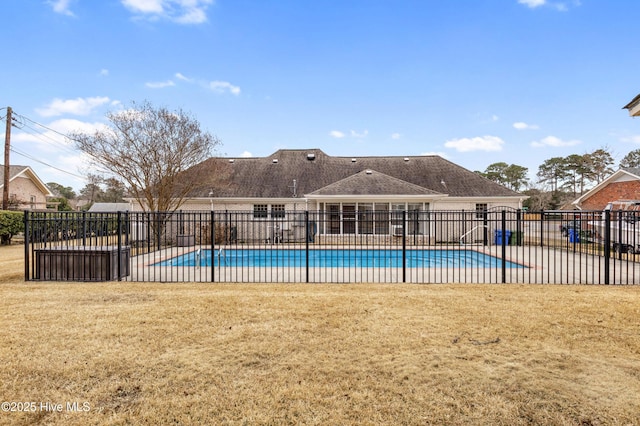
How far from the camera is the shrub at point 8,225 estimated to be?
1862 cm

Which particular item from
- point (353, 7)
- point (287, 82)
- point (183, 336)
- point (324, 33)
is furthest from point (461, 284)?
point (287, 82)

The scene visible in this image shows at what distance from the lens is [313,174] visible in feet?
79.8

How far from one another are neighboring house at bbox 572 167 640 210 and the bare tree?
95.0 feet

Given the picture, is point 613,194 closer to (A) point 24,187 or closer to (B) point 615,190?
(B) point 615,190

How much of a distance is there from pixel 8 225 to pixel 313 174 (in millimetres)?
18610

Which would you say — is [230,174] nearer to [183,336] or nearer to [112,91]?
[112,91]

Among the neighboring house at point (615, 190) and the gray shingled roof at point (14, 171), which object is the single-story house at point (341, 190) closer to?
the neighboring house at point (615, 190)

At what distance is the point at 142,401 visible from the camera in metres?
2.98

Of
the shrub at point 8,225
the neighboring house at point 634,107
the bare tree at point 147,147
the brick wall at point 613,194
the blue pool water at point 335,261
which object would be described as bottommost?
the blue pool water at point 335,261

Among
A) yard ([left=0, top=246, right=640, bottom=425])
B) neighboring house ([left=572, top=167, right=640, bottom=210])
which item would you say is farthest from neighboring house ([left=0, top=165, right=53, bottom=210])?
neighboring house ([left=572, top=167, right=640, bottom=210])

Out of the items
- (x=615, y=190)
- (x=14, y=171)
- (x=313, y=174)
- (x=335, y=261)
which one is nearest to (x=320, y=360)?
(x=335, y=261)

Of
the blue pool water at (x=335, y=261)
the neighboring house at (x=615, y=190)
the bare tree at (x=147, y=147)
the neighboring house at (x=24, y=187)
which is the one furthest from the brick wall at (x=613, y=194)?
the neighboring house at (x=24, y=187)

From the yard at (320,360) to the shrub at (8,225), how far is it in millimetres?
16898

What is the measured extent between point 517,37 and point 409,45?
4630 mm
